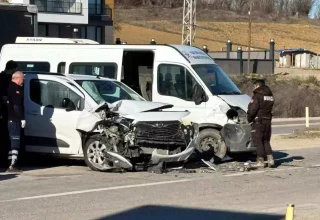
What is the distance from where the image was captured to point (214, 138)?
14492 millimetres

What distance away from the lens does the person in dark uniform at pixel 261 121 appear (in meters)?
13.6

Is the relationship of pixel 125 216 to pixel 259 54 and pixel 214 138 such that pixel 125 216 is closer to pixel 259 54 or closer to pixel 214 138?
pixel 214 138

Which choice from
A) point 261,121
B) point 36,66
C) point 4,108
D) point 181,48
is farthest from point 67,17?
point 261,121

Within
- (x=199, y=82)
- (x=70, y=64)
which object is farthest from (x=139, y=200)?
(x=70, y=64)

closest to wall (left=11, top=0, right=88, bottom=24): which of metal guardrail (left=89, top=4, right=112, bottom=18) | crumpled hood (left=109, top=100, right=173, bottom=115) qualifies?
metal guardrail (left=89, top=4, right=112, bottom=18)

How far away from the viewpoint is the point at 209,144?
47.6 ft

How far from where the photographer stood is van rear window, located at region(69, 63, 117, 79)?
54.1ft

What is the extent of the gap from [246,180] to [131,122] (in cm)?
228

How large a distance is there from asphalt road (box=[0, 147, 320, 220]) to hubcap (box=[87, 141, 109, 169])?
8.1 inches

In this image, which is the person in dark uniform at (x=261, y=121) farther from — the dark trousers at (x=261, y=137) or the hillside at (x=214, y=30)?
the hillside at (x=214, y=30)

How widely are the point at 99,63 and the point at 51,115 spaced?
137 inches

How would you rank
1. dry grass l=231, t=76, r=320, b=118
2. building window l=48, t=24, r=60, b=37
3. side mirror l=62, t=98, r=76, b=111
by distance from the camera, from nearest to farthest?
side mirror l=62, t=98, r=76, b=111, dry grass l=231, t=76, r=320, b=118, building window l=48, t=24, r=60, b=37

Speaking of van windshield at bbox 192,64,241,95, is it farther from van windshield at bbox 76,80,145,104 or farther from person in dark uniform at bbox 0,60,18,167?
person in dark uniform at bbox 0,60,18,167

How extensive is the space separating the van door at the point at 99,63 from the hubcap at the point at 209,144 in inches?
120
